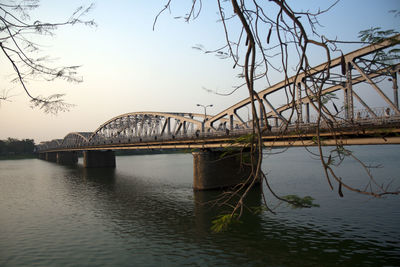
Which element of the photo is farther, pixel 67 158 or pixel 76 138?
pixel 76 138

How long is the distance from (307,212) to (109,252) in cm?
1315

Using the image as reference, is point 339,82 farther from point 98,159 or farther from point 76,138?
point 76,138

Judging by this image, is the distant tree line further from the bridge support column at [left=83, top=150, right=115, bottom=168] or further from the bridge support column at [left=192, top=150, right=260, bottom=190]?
the bridge support column at [left=192, top=150, right=260, bottom=190]

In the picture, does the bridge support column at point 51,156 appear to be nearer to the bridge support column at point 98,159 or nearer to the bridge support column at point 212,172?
the bridge support column at point 98,159

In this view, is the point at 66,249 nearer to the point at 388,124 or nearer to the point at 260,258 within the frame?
the point at 260,258

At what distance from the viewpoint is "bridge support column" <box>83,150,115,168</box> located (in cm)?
8050

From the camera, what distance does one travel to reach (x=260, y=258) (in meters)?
14.1

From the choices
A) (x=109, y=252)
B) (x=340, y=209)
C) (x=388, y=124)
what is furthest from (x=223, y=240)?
(x=388, y=124)

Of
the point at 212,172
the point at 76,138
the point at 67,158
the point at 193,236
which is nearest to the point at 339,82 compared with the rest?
the point at 193,236

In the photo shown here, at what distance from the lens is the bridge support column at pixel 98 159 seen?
80.5 meters

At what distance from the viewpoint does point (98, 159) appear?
8125 cm

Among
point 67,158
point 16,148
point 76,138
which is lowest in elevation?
point 67,158

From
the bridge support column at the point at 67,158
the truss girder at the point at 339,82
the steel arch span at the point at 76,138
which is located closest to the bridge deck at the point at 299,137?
the truss girder at the point at 339,82

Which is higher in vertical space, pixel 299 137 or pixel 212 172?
pixel 299 137
